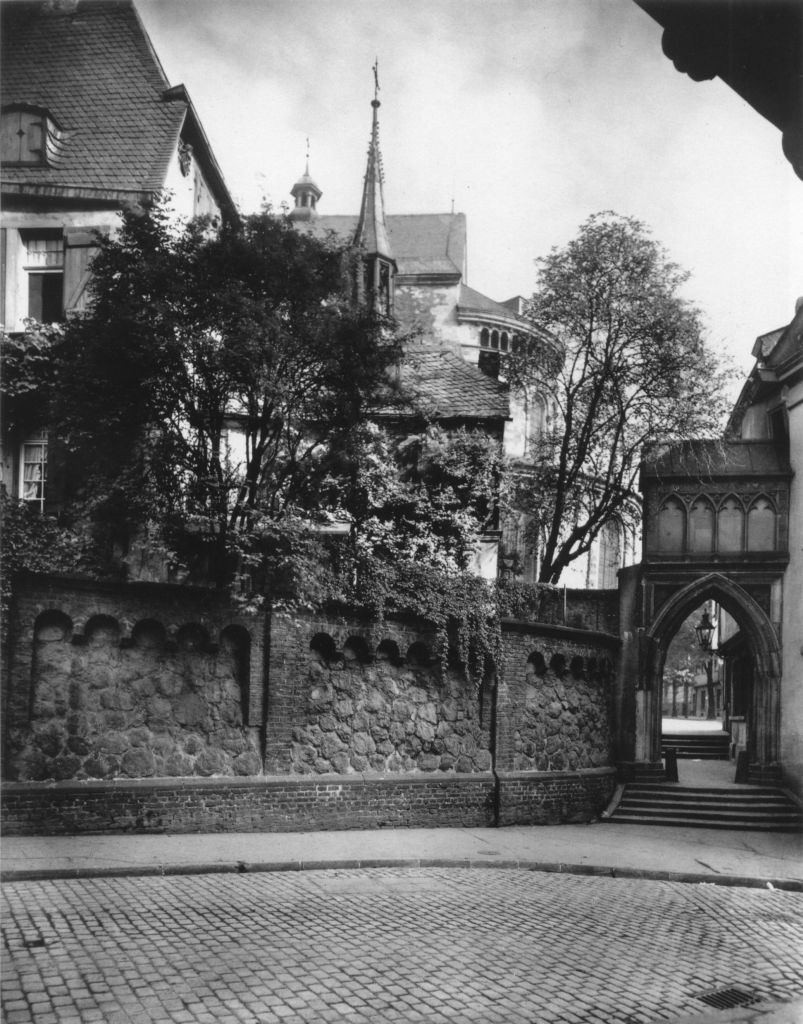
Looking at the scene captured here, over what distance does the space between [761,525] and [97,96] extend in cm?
1554

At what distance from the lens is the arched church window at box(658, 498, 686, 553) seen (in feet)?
71.1

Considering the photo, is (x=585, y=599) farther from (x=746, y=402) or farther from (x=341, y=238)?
(x=341, y=238)

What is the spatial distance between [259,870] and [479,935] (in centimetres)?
362

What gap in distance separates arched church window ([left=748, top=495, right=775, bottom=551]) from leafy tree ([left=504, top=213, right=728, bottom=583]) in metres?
2.00

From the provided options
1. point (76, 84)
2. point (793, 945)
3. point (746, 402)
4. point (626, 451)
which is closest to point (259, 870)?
point (793, 945)

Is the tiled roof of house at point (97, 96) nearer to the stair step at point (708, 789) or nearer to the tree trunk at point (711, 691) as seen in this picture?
the stair step at point (708, 789)

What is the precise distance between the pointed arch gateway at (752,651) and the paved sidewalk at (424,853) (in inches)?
173

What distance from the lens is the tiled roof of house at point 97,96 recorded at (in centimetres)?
1255

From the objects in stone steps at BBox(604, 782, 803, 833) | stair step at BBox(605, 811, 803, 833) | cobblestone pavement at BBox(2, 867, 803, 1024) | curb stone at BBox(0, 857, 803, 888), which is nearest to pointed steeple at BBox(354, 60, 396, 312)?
stone steps at BBox(604, 782, 803, 833)

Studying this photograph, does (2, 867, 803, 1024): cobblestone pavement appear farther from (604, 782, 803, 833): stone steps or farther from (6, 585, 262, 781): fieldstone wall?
(604, 782, 803, 833): stone steps

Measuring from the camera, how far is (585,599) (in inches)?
855

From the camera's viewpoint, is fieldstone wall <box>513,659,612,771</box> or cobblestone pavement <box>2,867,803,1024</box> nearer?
cobblestone pavement <box>2,867,803,1024</box>

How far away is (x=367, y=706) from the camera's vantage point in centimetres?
1534

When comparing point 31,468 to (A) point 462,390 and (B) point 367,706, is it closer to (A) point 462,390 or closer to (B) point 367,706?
(B) point 367,706
